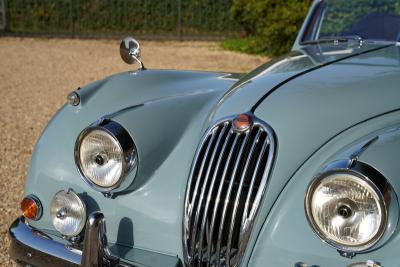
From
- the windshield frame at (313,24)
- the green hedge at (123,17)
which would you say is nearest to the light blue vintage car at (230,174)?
the windshield frame at (313,24)

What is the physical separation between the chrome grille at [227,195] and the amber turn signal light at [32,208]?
776 millimetres

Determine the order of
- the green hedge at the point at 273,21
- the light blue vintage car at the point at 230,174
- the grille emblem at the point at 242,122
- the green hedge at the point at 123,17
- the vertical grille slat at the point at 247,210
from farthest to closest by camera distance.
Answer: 1. the green hedge at the point at 123,17
2. the green hedge at the point at 273,21
3. the grille emblem at the point at 242,122
4. the vertical grille slat at the point at 247,210
5. the light blue vintage car at the point at 230,174

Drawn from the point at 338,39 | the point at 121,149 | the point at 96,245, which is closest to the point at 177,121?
the point at 121,149

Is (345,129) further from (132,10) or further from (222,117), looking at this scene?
(132,10)

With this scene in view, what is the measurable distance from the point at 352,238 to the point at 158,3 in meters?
17.9

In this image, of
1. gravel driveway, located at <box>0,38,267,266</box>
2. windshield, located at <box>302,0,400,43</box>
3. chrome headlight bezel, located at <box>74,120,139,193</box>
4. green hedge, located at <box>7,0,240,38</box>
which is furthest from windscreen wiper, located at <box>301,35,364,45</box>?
green hedge, located at <box>7,0,240,38</box>

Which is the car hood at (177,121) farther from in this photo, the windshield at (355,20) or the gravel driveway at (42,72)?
the gravel driveway at (42,72)

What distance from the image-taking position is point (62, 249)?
8.57ft

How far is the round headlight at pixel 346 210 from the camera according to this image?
6.51 ft

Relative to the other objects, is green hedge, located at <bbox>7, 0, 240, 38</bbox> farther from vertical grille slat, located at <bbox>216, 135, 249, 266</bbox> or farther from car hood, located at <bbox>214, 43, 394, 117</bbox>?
vertical grille slat, located at <bbox>216, 135, 249, 266</bbox>

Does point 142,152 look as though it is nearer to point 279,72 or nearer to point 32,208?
point 32,208

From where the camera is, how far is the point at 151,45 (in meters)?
17.4

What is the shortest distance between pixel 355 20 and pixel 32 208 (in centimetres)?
241

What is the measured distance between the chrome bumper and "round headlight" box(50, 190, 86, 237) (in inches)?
2.9
